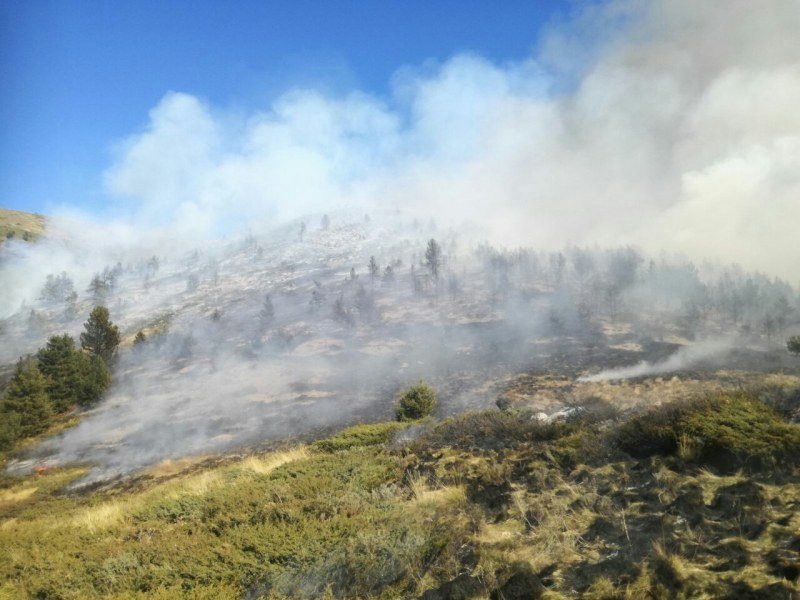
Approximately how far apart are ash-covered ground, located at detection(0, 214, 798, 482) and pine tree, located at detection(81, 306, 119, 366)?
5490 millimetres

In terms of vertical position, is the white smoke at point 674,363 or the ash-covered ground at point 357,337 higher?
the ash-covered ground at point 357,337

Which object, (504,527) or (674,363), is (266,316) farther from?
(504,527)

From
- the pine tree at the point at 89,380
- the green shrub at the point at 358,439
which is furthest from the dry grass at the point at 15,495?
the pine tree at the point at 89,380

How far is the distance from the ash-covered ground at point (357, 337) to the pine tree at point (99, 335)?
5.49 metres

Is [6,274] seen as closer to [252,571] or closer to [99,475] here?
[99,475]

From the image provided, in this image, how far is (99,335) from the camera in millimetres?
63281

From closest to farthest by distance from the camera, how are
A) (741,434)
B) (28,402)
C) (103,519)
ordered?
(741,434)
(103,519)
(28,402)

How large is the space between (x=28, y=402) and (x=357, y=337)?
50.7m

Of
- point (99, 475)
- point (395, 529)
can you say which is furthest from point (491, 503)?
point (99, 475)

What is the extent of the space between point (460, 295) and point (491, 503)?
10027cm

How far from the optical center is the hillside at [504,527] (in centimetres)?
578

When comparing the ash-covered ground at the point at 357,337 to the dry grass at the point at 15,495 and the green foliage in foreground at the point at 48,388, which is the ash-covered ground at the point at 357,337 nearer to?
the green foliage in foreground at the point at 48,388

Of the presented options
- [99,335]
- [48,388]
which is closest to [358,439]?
[48,388]

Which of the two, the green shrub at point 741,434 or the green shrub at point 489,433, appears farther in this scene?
the green shrub at point 489,433
